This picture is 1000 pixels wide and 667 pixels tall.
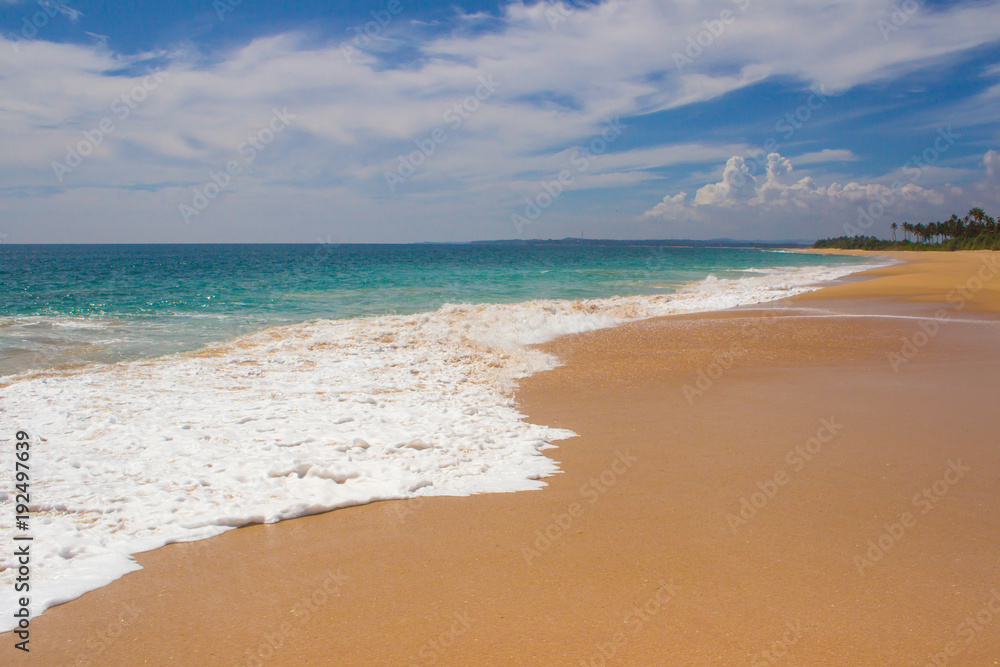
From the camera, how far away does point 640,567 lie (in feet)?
11.3

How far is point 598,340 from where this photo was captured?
11.7m

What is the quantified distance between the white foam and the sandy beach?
0.86 feet

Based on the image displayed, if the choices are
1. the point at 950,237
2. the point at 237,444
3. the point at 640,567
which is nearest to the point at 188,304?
the point at 237,444

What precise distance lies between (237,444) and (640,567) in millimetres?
3946

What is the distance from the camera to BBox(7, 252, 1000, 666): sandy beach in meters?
2.81

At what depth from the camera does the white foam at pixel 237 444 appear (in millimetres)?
3939

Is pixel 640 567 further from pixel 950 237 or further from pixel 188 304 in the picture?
pixel 950 237

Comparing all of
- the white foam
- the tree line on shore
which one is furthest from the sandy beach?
the tree line on shore

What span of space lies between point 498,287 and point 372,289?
6.75m

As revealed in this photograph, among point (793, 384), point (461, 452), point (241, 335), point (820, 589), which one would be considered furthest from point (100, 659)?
point (241, 335)

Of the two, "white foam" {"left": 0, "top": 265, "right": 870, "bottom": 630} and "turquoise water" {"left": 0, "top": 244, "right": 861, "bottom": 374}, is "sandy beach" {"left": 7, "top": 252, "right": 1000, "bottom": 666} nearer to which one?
"white foam" {"left": 0, "top": 265, "right": 870, "bottom": 630}

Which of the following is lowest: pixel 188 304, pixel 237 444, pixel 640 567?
pixel 640 567

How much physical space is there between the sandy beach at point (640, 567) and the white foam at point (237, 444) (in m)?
0.26

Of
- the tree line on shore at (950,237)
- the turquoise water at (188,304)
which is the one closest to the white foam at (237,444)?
the turquoise water at (188,304)
